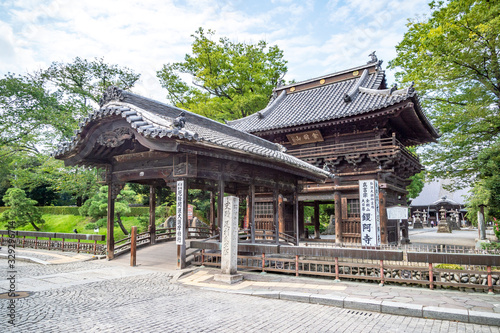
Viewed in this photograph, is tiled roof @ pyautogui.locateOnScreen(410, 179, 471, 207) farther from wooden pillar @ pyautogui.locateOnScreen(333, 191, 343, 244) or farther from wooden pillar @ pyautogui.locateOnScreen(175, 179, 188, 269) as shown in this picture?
wooden pillar @ pyautogui.locateOnScreen(175, 179, 188, 269)

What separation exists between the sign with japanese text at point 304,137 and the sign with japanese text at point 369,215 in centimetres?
477

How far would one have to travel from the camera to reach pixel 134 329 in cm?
490

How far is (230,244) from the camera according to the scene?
8.66 metres

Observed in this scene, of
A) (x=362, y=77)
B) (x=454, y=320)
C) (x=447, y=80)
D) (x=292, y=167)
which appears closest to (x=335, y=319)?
(x=454, y=320)

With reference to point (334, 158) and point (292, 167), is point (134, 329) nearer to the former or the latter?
point (292, 167)

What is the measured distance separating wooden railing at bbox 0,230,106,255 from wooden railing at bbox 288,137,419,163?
38.7 feet

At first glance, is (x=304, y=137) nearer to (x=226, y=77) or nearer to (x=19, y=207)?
(x=226, y=77)

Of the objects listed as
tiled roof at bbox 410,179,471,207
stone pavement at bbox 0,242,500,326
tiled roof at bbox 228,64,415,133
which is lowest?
stone pavement at bbox 0,242,500,326

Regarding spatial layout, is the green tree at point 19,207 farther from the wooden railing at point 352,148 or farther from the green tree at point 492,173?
the green tree at point 492,173

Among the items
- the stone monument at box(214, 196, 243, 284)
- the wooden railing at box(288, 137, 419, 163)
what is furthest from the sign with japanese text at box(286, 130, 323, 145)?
the stone monument at box(214, 196, 243, 284)

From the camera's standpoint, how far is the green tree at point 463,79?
1523 cm

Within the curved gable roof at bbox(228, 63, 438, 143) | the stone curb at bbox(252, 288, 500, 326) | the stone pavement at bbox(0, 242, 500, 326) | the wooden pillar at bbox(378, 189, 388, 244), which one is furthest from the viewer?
the curved gable roof at bbox(228, 63, 438, 143)

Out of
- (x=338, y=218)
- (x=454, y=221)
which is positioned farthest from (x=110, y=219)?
(x=454, y=221)

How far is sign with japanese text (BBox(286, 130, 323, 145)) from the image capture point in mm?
19031
